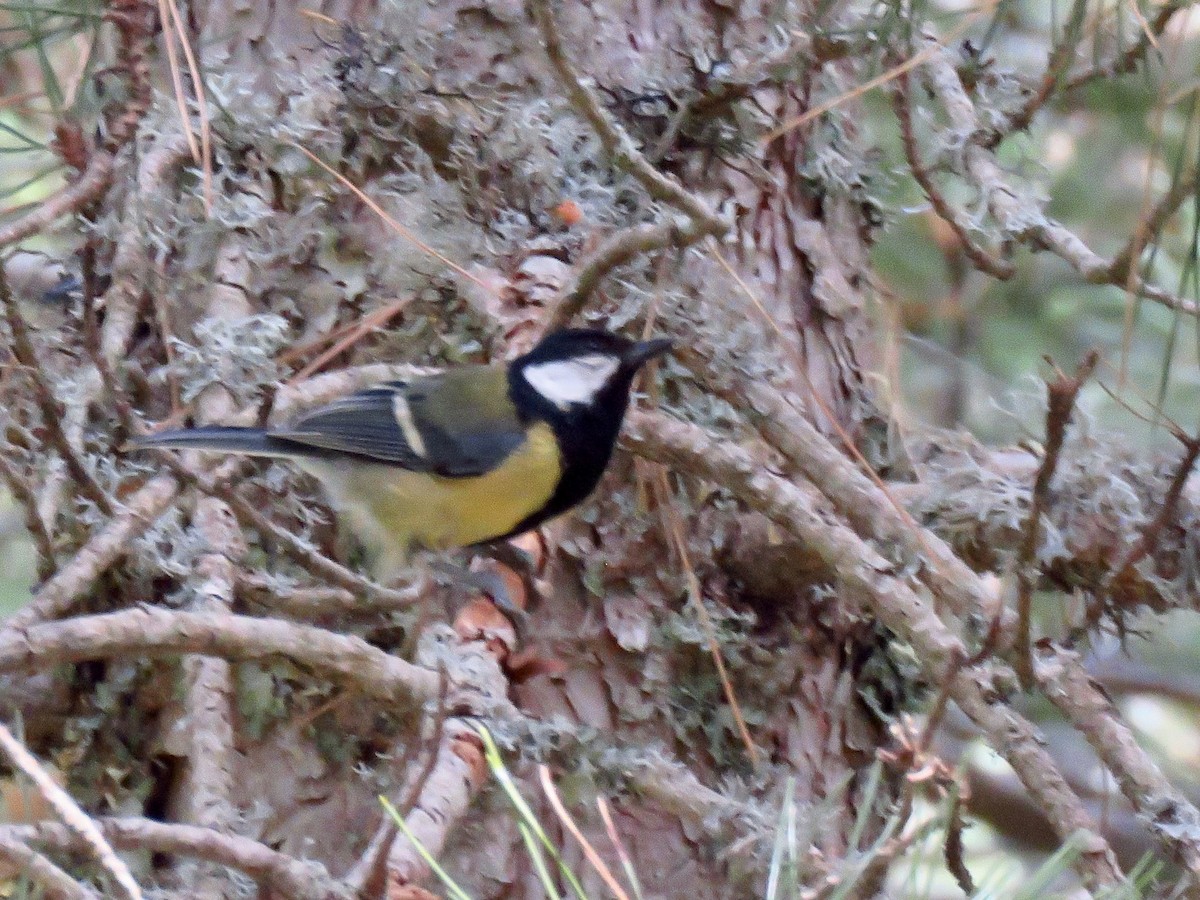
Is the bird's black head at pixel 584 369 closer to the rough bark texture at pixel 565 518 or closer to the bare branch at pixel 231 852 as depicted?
the rough bark texture at pixel 565 518

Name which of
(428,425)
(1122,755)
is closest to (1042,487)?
(1122,755)

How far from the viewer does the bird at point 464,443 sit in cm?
153

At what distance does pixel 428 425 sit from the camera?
1724 mm

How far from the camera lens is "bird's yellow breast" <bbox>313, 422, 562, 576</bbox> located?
1626 mm

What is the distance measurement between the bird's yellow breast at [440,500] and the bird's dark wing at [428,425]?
0.02m

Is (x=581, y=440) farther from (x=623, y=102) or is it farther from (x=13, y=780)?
(x=13, y=780)

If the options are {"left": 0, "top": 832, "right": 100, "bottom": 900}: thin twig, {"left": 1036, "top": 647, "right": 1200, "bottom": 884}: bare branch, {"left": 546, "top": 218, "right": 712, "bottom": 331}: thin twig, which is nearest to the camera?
{"left": 0, "top": 832, "right": 100, "bottom": 900}: thin twig

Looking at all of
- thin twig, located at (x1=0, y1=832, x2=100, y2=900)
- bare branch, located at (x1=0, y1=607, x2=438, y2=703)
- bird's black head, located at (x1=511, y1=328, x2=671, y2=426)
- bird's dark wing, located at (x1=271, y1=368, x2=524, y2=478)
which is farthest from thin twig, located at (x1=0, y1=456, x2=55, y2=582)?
bird's black head, located at (x1=511, y1=328, x2=671, y2=426)

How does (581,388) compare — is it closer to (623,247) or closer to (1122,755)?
(623,247)

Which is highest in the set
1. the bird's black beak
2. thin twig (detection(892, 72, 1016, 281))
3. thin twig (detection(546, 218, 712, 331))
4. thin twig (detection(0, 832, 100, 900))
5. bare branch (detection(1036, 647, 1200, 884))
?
thin twig (detection(892, 72, 1016, 281))

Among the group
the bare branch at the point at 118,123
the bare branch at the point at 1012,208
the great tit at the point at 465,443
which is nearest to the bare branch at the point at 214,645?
the great tit at the point at 465,443

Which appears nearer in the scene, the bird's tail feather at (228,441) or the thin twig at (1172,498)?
the thin twig at (1172,498)

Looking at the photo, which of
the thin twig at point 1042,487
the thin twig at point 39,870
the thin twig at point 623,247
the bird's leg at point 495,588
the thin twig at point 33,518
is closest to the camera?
the thin twig at point 1042,487

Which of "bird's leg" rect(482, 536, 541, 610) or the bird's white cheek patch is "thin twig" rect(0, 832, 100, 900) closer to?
"bird's leg" rect(482, 536, 541, 610)
